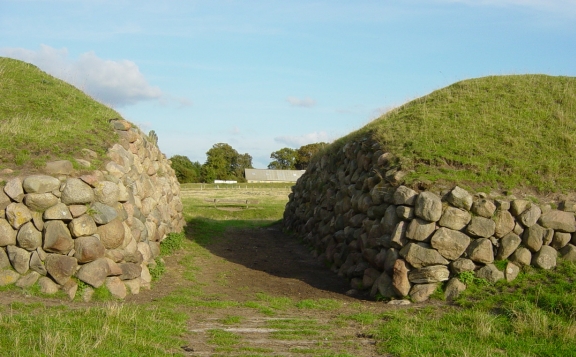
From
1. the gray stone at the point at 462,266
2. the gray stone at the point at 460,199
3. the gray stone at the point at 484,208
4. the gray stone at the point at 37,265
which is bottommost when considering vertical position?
the gray stone at the point at 462,266

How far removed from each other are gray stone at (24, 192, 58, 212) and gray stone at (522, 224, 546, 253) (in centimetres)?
977

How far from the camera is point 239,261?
17.0 meters

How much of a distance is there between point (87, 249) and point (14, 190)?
1.95 meters

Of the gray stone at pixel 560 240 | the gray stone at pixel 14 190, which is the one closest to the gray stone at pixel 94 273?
the gray stone at pixel 14 190

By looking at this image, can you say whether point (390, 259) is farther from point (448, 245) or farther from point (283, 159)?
point (283, 159)

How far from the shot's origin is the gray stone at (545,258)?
11711 mm

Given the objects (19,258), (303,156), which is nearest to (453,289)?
(19,258)

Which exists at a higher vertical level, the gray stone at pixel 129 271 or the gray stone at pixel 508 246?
the gray stone at pixel 508 246

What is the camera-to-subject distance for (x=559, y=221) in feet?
39.8

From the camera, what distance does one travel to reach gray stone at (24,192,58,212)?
1154 centimetres

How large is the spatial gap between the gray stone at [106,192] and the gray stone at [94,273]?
4.85 ft

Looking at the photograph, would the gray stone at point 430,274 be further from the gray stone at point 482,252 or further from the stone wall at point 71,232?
the stone wall at point 71,232

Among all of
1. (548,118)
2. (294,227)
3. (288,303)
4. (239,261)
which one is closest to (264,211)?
(294,227)

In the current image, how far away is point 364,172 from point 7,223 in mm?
9065
